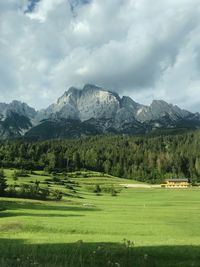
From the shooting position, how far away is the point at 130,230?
4609 centimetres

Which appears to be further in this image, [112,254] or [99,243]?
[99,243]

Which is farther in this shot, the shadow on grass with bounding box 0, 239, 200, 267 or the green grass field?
the green grass field

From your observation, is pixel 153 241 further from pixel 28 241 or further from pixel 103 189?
pixel 103 189

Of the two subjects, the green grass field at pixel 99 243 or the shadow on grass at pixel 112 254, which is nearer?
the shadow on grass at pixel 112 254

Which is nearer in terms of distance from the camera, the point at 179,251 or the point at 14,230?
the point at 179,251

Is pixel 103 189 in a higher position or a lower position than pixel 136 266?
higher

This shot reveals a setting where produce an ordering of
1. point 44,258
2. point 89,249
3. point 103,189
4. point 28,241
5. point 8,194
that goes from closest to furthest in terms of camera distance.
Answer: point 44,258 → point 89,249 → point 28,241 → point 8,194 → point 103,189

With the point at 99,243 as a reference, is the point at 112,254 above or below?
below

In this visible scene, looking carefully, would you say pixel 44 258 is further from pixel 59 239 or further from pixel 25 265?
pixel 59 239

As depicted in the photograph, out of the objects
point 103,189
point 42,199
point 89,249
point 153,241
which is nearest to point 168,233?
point 153,241

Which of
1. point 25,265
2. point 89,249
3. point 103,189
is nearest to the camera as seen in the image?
point 25,265

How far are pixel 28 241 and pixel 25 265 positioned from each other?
1987 centimetres

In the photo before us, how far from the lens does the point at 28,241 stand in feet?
120

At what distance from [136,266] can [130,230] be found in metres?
20.2
